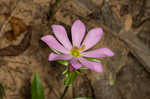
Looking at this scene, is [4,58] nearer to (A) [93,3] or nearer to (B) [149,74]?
(A) [93,3]

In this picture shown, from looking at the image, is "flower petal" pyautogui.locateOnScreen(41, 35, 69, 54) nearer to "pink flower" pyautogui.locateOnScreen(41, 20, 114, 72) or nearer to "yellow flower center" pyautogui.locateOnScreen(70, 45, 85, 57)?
"pink flower" pyautogui.locateOnScreen(41, 20, 114, 72)

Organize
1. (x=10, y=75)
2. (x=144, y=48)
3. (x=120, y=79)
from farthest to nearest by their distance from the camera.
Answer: (x=144, y=48)
(x=120, y=79)
(x=10, y=75)

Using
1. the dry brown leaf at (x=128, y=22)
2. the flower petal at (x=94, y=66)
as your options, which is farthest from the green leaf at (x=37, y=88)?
the dry brown leaf at (x=128, y=22)

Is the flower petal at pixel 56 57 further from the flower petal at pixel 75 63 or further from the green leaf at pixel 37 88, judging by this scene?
the green leaf at pixel 37 88

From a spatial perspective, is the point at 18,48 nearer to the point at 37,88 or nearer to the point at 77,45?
the point at 37,88

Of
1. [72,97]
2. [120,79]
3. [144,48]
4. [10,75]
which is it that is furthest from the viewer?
[144,48]

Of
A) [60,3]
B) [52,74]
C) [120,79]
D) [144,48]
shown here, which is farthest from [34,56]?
[144,48]

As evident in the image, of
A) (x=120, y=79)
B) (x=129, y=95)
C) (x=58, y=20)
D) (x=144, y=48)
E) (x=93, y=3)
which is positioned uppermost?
(x=93, y=3)

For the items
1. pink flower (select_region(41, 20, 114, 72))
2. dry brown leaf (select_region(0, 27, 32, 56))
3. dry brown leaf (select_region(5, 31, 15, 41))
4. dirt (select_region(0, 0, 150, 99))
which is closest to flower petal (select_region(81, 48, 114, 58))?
pink flower (select_region(41, 20, 114, 72))
